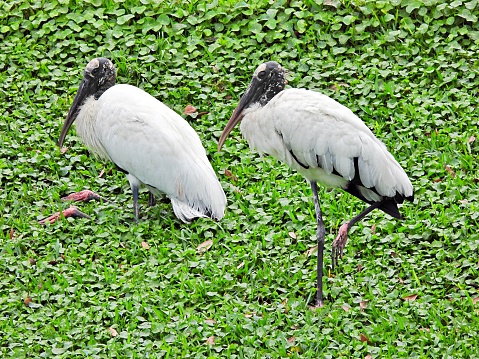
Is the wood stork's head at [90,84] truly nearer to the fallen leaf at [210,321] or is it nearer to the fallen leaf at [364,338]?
the fallen leaf at [210,321]

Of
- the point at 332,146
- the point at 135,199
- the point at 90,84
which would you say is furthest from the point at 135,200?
the point at 332,146

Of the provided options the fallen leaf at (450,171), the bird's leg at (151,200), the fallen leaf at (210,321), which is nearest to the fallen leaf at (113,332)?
the fallen leaf at (210,321)

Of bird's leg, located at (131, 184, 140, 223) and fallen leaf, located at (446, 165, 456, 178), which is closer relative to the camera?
bird's leg, located at (131, 184, 140, 223)

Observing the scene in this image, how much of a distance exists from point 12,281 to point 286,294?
187 centimetres

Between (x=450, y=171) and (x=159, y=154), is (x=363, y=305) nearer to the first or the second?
(x=450, y=171)

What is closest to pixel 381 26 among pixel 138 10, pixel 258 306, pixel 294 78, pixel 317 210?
pixel 294 78

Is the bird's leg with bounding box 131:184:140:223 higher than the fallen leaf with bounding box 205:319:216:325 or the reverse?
higher

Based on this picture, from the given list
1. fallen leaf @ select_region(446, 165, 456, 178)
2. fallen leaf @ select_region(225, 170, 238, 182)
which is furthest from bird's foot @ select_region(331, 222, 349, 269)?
fallen leaf @ select_region(225, 170, 238, 182)

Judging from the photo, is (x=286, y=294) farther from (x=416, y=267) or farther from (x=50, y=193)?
(x=50, y=193)

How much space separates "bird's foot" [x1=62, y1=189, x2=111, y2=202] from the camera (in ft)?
25.7

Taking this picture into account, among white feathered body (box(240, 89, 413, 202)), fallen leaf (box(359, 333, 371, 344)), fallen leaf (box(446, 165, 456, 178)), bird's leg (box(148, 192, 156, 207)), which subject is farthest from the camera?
bird's leg (box(148, 192, 156, 207))

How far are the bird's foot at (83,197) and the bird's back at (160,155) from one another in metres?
0.34

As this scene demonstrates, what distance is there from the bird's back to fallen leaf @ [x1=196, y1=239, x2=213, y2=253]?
0.22 metres

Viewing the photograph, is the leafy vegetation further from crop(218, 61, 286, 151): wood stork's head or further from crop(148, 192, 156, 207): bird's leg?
crop(218, 61, 286, 151): wood stork's head
